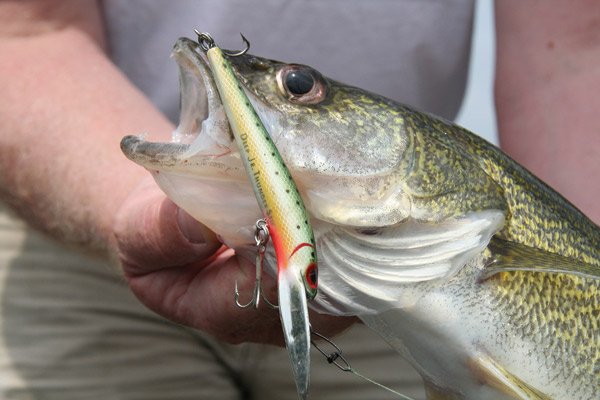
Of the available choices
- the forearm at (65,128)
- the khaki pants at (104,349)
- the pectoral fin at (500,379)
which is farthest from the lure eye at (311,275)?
the khaki pants at (104,349)

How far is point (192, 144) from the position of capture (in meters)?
1.30

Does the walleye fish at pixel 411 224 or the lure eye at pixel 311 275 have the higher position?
the walleye fish at pixel 411 224

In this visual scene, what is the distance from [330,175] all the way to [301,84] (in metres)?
0.15

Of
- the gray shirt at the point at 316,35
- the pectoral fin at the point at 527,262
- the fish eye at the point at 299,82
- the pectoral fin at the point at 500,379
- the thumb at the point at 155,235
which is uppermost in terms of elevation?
the gray shirt at the point at 316,35

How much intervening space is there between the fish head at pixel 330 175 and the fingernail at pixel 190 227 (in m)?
0.12

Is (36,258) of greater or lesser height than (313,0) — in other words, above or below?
below

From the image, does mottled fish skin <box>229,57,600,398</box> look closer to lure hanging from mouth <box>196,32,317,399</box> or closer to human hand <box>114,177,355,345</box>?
lure hanging from mouth <box>196,32,317,399</box>

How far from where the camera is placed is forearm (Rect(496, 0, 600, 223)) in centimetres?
237

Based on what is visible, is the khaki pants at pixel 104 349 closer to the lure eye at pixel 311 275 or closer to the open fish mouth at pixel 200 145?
the open fish mouth at pixel 200 145

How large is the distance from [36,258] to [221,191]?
4.15 ft

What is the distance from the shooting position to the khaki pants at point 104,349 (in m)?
2.37

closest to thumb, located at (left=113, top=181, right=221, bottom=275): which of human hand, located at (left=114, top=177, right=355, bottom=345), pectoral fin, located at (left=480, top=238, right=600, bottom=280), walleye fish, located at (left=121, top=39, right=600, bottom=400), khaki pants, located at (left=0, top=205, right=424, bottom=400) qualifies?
human hand, located at (left=114, top=177, right=355, bottom=345)

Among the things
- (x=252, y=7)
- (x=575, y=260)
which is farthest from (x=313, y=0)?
(x=575, y=260)

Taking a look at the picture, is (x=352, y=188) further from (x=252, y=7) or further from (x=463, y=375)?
(x=252, y=7)
